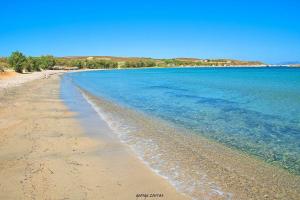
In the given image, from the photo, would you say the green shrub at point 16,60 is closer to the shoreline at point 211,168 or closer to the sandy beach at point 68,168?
the sandy beach at point 68,168

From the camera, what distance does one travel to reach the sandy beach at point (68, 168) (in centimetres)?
740

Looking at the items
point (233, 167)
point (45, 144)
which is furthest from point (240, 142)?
point (45, 144)

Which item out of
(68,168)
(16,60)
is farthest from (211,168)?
(16,60)

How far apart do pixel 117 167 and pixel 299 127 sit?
10.2m

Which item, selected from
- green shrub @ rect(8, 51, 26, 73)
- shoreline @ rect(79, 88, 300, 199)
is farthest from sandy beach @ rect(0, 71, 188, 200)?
green shrub @ rect(8, 51, 26, 73)

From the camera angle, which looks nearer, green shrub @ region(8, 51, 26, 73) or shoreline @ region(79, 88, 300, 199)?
shoreline @ region(79, 88, 300, 199)

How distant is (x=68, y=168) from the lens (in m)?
9.02

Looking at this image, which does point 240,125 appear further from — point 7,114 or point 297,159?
point 7,114

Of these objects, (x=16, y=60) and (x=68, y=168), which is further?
(x=16, y=60)

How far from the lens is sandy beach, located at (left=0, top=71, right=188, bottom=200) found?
24.3 ft

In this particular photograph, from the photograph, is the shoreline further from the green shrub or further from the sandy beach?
the green shrub

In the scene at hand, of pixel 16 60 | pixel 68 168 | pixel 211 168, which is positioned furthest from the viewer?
pixel 16 60

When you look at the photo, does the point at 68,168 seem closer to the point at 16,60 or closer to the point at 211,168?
the point at 211,168

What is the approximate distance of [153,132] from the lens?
14.6 m
